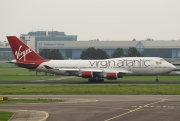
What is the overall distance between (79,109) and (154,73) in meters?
42.7

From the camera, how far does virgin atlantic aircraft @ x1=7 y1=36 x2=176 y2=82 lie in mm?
79000

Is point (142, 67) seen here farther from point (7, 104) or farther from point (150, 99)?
point (7, 104)

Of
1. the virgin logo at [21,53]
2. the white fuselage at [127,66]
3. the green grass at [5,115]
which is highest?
the virgin logo at [21,53]

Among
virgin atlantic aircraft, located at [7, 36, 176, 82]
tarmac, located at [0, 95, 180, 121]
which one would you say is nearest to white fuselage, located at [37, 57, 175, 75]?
virgin atlantic aircraft, located at [7, 36, 176, 82]

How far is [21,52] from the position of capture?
8231 cm

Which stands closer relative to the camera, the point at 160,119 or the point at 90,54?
the point at 160,119

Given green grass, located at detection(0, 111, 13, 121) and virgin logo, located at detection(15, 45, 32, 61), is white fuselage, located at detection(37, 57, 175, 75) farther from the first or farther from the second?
green grass, located at detection(0, 111, 13, 121)

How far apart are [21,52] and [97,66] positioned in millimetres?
13259

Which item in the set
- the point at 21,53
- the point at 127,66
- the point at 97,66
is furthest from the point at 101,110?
the point at 21,53

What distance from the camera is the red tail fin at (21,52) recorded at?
82375 millimetres

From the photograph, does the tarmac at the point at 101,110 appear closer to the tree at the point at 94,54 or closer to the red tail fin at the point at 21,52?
the red tail fin at the point at 21,52

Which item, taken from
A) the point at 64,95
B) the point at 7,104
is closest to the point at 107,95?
the point at 64,95

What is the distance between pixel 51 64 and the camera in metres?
82.1

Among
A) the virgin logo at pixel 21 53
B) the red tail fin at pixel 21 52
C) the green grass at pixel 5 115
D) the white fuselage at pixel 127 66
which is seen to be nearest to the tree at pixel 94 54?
the red tail fin at pixel 21 52
